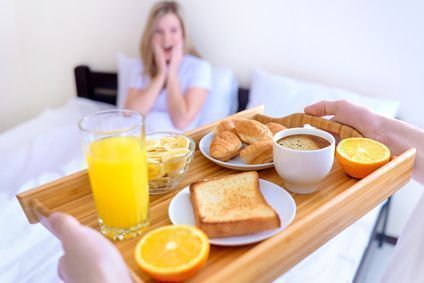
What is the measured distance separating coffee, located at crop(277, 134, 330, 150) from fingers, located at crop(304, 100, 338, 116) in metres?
0.20

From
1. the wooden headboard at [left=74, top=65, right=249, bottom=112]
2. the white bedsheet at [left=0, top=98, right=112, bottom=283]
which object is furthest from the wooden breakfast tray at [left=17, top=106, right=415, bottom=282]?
the wooden headboard at [left=74, top=65, right=249, bottom=112]

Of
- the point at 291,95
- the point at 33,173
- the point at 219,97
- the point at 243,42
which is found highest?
the point at 243,42

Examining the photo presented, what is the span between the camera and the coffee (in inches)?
29.0

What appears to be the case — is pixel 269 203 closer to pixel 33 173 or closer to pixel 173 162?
pixel 173 162

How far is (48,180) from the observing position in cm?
152

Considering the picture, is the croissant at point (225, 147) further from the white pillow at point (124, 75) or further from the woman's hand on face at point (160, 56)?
the white pillow at point (124, 75)

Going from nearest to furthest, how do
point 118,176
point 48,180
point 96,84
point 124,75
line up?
1. point 118,176
2. point 48,180
3. point 124,75
4. point 96,84

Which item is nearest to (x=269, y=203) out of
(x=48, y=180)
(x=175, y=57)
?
(x=48, y=180)

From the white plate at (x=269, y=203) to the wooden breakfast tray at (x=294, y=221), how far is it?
0.01m

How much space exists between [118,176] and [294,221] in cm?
29

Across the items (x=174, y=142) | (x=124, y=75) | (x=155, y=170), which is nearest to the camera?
(x=155, y=170)

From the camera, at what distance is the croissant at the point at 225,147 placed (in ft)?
2.70

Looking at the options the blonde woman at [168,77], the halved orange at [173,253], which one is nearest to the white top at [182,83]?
the blonde woman at [168,77]

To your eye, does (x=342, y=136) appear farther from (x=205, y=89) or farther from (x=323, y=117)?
(x=205, y=89)
